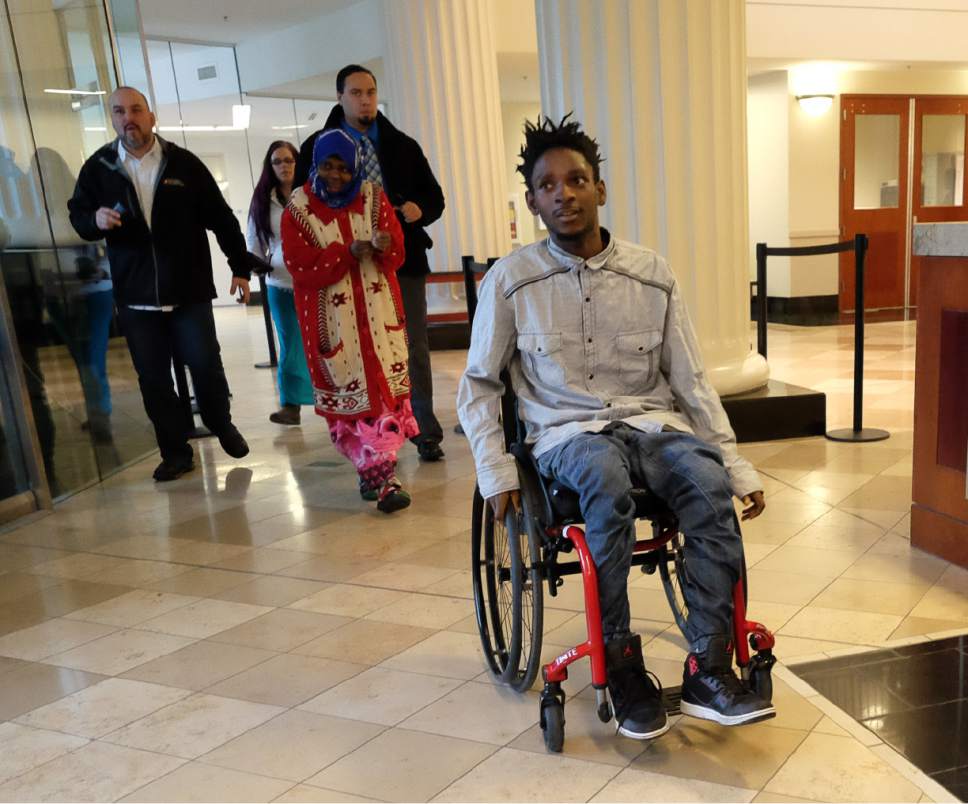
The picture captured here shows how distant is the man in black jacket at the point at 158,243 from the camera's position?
490 centimetres

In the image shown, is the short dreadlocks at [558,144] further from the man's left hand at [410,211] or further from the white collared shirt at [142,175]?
the white collared shirt at [142,175]

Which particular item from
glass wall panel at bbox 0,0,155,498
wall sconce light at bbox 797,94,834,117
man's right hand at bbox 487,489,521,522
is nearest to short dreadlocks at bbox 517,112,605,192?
man's right hand at bbox 487,489,521,522

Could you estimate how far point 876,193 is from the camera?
1177 centimetres

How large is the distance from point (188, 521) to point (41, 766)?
7.11 ft

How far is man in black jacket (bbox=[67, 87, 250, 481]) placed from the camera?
4902mm

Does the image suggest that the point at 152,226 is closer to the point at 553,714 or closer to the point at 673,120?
the point at 673,120

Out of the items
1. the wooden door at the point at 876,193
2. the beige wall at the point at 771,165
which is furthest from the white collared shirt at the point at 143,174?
the wooden door at the point at 876,193

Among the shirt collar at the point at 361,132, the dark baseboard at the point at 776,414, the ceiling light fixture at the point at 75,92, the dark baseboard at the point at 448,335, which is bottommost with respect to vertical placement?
the dark baseboard at the point at 448,335

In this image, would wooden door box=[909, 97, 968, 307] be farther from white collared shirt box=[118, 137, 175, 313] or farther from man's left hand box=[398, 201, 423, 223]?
white collared shirt box=[118, 137, 175, 313]

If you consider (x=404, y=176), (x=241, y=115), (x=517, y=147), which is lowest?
(x=404, y=176)

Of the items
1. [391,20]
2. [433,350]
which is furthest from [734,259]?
[391,20]

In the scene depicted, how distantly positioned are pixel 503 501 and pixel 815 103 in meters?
10.4

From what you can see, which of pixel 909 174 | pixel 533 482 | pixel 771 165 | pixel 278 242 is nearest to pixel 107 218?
pixel 278 242

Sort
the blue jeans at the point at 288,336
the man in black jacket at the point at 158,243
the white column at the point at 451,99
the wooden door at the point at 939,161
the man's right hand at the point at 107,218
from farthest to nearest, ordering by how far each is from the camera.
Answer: the wooden door at the point at 939,161 → the white column at the point at 451,99 → the blue jeans at the point at 288,336 → the man in black jacket at the point at 158,243 → the man's right hand at the point at 107,218
